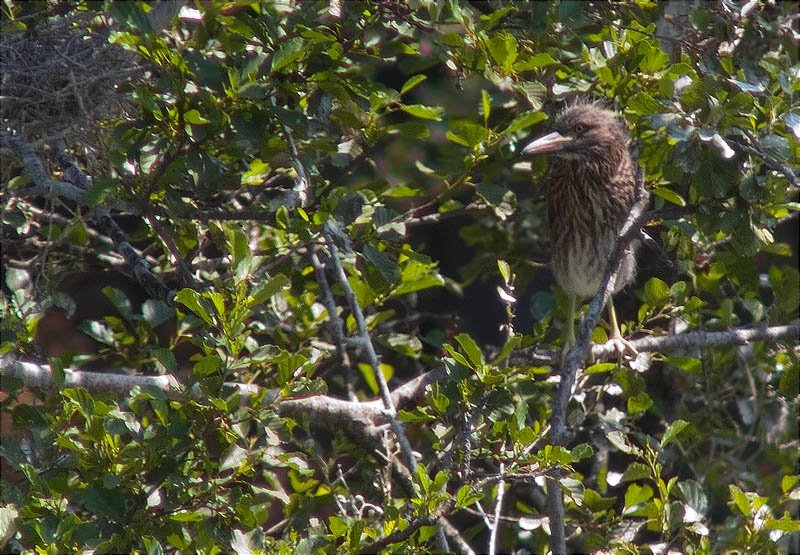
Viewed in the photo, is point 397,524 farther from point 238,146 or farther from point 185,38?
point 185,38

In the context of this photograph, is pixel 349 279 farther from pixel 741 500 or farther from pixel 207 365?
pixel 741 500

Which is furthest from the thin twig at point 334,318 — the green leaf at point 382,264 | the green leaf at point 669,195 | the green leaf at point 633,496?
the green leaf at point 669,195

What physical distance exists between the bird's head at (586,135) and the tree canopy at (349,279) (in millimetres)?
128

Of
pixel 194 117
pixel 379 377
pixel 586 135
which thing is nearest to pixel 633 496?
pixel 379 377

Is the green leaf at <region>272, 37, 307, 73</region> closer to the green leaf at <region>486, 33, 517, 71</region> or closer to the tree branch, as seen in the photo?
the green leaf at <region>486, 33, 517, 71</region>

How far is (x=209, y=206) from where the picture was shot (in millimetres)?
3041

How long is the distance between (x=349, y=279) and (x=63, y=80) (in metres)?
1.08

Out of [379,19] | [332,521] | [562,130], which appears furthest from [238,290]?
[562,130]

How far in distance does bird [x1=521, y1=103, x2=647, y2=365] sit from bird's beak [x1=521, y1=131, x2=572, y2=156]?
0.28 ft

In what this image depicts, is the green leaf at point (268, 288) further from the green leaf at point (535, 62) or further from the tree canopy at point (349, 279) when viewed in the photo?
the green leaf at point (535, 62)

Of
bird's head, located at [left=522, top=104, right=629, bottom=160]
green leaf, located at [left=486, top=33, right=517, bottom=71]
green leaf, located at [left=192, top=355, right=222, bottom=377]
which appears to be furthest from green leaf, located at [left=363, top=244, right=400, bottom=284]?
bird's head, located at [left=522, top=104, right=629, bottom=160]

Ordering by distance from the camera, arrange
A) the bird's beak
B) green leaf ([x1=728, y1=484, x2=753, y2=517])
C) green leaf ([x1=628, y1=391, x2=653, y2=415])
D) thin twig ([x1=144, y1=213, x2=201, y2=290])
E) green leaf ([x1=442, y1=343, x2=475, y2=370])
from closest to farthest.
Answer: green leaf ([x1=442, y1=343, x2=475, y2=370])
green leaf ([x1=728, y1=484, x2=753, y2=517])
thin twig ([x1=144, y1=213, x2=201, y2=290])
green leaf ([x1=628, y1=391, x2=653, y2=415])
the bird's beak

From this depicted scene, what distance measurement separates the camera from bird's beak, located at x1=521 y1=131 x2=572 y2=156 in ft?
11.2

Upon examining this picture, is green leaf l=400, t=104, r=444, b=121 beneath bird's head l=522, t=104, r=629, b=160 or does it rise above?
above
